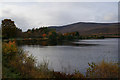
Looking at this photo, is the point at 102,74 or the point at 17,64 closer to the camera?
the point at 102,74

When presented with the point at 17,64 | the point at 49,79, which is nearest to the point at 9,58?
the point at 17,64

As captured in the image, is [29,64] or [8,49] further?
[8,49]

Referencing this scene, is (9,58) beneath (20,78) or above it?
above

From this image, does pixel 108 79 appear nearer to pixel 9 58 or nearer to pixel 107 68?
pixel 107 68

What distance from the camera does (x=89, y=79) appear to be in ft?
21.2

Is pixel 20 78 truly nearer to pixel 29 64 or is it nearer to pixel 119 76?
pixel 29 64

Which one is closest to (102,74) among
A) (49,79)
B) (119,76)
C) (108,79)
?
(108,79)

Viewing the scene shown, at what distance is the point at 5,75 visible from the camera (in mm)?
6336

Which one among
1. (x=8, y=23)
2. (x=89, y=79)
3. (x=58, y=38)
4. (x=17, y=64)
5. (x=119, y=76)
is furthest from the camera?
(x=58, y=38)

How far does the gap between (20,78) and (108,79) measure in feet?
14.7

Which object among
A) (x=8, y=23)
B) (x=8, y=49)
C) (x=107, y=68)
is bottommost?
(x=107, y=68)

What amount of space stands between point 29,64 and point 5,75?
2350 millimetres

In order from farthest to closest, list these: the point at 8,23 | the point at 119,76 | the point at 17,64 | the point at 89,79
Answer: the point at 8,23, the point at 17,64, the point at 89,79, the point at 119,76

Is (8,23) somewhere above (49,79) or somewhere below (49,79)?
above
